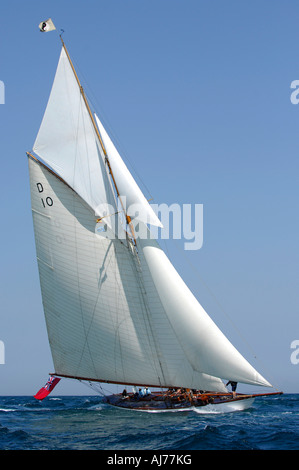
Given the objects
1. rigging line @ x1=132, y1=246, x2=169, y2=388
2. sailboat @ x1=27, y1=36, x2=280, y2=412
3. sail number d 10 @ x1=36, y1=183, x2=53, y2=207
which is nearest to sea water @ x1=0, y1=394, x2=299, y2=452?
sailboat @ x1=27, y1=36, x2=280, y2=412

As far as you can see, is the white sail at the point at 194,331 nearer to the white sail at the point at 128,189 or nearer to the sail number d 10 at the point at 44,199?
the white sail at the point at 128,189

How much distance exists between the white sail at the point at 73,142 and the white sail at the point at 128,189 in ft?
3.35

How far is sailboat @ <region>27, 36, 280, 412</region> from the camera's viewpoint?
129ft

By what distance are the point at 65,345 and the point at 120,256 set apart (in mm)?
8917

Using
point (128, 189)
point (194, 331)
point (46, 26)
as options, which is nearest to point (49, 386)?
point (194, 331)

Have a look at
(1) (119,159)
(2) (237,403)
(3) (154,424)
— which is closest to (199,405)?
(2) (237,403)

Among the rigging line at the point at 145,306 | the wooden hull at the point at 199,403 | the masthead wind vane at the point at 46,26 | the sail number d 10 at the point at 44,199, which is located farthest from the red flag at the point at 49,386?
the masthead wind vane at the point at 46,26

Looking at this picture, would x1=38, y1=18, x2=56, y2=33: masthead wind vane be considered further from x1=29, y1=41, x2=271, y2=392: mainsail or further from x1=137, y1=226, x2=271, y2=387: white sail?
x1=137, y1=226, x2=271, y2=387: white sail

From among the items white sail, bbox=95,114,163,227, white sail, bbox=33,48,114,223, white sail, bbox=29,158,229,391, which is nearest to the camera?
white sail, bbox=95,114,163,227

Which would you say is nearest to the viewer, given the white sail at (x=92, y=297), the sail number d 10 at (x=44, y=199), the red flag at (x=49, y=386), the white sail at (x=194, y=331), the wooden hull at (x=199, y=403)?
the white sail at (x=194, y=331)

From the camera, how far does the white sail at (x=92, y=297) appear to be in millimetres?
40312

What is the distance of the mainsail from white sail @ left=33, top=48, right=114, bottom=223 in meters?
0.08

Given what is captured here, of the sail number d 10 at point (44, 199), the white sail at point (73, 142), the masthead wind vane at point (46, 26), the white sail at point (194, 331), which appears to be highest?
the masthead wind vane at point (46, 26)

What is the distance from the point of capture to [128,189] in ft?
131
